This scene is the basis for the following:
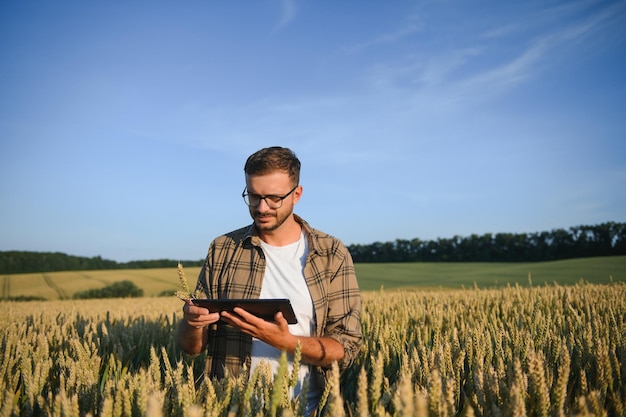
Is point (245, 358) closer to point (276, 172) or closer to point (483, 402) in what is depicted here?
point (276, 172)

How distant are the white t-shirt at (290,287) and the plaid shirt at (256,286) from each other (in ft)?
0.17

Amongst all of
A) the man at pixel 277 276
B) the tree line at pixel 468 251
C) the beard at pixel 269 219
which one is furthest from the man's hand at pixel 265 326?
the tree line at pixel 468 251

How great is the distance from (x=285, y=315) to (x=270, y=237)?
0.74 meters

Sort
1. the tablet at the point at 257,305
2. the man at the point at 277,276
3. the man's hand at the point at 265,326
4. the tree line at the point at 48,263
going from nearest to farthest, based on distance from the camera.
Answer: the tablet at the point at 257,305, the man's hand at the point at 265,326, the man at the point at 277,276, the tree line at the point at 48,263

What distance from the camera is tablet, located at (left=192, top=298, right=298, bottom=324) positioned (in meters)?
2.01

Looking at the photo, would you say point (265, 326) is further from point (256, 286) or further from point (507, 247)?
point (507, 247)

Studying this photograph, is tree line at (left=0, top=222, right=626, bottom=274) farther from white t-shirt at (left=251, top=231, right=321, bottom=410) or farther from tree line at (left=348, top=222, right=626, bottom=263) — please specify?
white t-shirt at (left=251, top=231, right=321, bottom=410)

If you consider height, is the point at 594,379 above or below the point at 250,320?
below

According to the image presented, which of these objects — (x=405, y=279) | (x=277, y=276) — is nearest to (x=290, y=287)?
(x=277, y=276)

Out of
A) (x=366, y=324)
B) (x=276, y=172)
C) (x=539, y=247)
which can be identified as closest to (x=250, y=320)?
(x=276, y=172)

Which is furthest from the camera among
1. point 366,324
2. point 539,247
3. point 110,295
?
point 539,247

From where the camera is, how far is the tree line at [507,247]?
4647 cm

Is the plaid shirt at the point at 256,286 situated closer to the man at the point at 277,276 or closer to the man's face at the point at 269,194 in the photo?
the man at the point at 277,276

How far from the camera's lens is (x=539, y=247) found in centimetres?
5012
